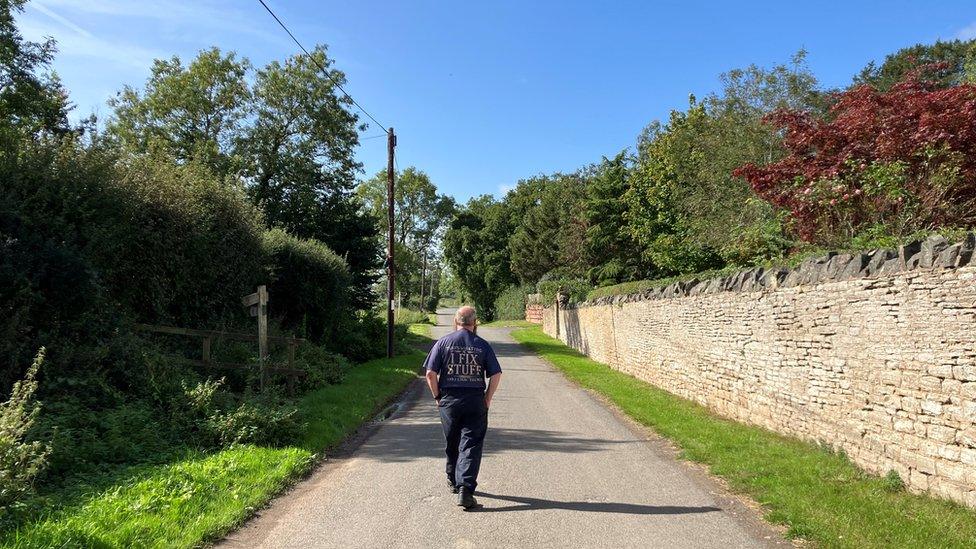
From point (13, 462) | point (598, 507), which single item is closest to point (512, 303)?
point (598, 507)

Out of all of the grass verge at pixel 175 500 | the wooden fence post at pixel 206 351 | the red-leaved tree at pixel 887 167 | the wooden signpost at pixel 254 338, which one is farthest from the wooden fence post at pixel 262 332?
the red-leaved tree at pixel 887 167

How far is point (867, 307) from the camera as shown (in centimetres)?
695

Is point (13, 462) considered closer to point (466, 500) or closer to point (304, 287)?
point (466, 500)

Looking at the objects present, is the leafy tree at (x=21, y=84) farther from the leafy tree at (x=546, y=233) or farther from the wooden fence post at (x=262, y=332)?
the leafy tree at (x=546, y=233)

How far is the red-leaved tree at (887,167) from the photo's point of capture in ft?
34.6

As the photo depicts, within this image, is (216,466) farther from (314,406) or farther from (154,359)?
(314,406)

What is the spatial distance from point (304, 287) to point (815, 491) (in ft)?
50.8

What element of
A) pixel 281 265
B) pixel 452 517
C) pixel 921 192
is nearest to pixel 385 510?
pixel 452 517

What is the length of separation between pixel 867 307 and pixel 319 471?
21.2ft

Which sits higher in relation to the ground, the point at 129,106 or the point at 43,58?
the point at 129,106

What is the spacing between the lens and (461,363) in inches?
233

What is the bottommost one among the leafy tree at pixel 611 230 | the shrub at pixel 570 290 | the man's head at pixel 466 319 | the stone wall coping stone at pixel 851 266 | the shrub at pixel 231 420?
the shrub at pixel 231 420

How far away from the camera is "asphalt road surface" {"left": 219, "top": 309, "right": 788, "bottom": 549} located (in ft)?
15.8

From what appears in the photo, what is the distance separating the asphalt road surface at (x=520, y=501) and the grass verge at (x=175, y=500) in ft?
0.80
